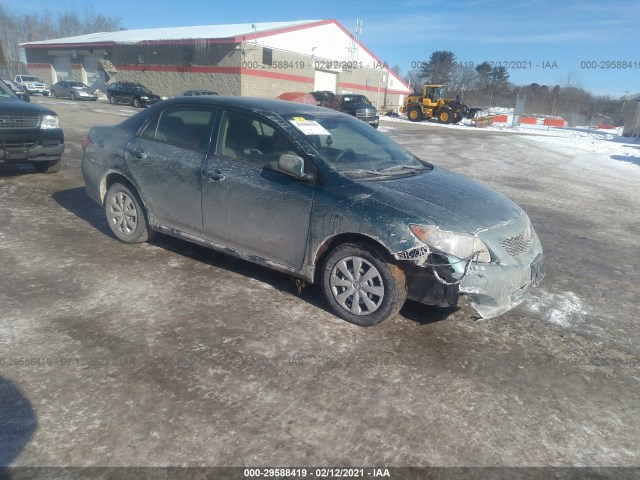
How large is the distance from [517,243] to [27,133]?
7.31 meters

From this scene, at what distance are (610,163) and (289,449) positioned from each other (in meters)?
17.1

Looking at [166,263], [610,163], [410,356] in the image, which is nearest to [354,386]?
[410,356]

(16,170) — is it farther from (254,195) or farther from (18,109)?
(254,195)

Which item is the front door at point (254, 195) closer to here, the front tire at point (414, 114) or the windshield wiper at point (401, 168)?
the windshield wiper at point (401, 168)

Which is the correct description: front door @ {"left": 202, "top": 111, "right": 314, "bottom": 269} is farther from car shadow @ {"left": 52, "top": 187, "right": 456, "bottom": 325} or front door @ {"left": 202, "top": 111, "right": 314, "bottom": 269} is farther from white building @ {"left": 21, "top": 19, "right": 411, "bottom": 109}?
white building @ {"left": 21, "top": 19, "right": 411, "bottom": 109}

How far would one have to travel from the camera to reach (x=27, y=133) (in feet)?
23.5

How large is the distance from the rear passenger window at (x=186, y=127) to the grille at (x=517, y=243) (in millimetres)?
2731

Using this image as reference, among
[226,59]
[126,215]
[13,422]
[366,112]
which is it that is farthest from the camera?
[226,59]

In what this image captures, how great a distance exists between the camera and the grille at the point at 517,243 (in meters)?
3.45

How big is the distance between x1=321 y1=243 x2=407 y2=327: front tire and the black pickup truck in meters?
6.02

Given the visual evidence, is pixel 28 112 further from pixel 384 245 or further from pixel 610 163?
pixel 610 163

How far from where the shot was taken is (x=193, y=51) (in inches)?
1359

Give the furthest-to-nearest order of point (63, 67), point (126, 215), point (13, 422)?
point (63, 67) → point (126, 215) → point (13, 422)

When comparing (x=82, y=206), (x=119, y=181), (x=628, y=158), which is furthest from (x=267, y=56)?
(x=119, y=181)
